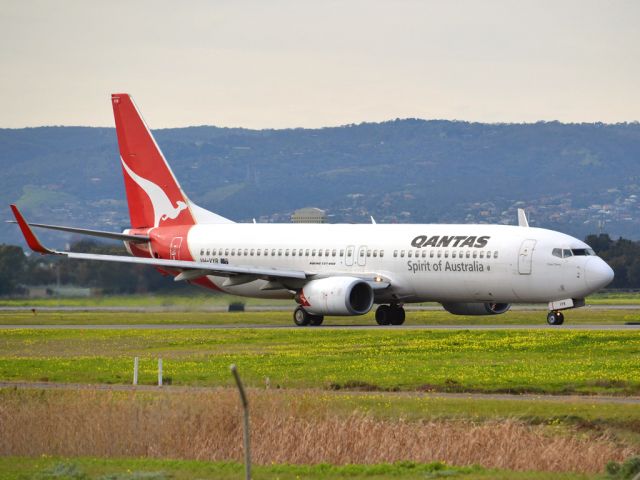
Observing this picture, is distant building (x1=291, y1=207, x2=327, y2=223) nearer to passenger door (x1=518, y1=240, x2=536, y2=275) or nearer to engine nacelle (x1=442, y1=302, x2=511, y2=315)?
engine nacelle (x1=442, y1=302, x2=511, y2=315)

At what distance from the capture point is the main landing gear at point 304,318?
61.5 m

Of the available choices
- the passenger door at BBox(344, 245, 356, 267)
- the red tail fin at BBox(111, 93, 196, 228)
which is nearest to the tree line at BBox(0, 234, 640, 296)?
the red tail fin at BBox(111, 93, 196, 228)

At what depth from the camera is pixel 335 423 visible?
91.3ft

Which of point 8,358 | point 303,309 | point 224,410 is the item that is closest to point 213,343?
point 8,358

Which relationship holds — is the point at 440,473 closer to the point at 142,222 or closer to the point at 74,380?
the point at 74,380

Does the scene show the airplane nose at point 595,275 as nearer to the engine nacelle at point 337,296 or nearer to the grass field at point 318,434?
the engine nacelle at point 337,296

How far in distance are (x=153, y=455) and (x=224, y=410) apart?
2.05 m

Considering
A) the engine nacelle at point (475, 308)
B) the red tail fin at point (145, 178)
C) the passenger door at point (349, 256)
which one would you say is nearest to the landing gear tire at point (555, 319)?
the engine nacelle at point (475, 308)

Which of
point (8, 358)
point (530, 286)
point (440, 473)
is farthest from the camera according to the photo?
point (530, 286)

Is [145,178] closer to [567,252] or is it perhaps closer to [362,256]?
[362,256]

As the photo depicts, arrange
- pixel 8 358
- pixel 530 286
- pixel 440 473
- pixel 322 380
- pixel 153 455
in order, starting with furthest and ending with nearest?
pixel 530 286 < pixel 8 358 < pixel 322 380 < pixel 153 455 < pixel 440 473

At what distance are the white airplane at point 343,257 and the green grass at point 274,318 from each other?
160cm

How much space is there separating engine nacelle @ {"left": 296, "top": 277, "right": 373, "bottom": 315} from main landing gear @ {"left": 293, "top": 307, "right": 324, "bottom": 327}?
0.50 meters

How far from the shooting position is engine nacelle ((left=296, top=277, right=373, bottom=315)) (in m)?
58.8
